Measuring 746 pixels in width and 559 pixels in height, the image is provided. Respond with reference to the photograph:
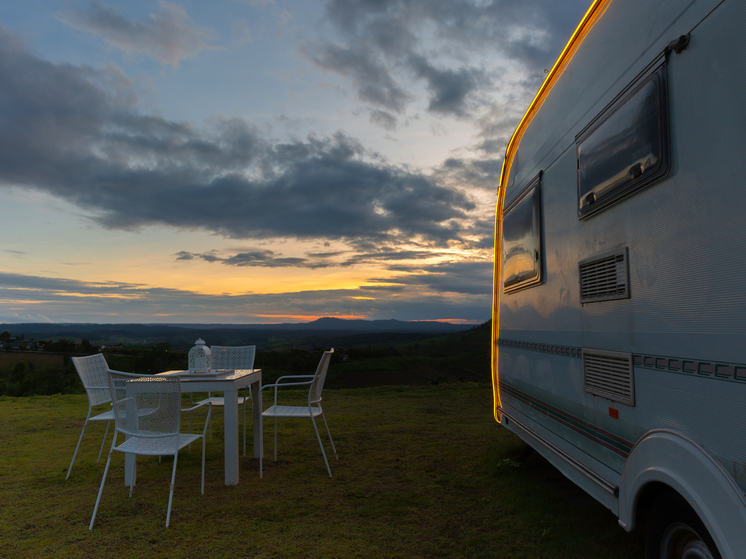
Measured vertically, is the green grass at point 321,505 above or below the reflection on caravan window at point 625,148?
below

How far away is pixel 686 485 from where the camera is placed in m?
1.45

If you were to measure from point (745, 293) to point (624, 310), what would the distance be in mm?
675

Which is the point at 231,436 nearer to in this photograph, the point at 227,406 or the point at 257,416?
the point at 227,406

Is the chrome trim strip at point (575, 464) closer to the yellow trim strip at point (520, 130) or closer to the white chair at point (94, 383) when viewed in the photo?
the yellow trim strip at point (520, 130)

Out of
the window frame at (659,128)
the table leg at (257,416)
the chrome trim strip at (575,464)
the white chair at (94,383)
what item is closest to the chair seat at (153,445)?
the white chair at (94,383)

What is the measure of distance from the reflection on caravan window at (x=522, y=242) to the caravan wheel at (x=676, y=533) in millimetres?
1601

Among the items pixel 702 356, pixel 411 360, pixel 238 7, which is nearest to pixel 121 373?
pixel 702 356

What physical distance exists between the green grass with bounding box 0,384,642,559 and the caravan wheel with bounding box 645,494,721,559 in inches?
41.2

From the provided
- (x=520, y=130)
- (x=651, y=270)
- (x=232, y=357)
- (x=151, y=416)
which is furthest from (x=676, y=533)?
(x=232, y=357)

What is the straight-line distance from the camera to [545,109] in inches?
123

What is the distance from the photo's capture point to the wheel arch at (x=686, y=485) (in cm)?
126

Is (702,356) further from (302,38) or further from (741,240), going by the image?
(302,38)

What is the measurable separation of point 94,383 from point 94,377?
58 millimetres

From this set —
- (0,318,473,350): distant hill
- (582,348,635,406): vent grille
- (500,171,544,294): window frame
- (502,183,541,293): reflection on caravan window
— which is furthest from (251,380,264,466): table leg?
(0,318,473,350): distant hill
